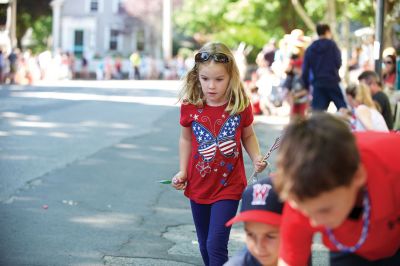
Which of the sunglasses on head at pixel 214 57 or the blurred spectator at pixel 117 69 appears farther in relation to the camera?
the blurred spectator at pixel 117 69

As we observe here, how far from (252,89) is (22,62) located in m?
20.6

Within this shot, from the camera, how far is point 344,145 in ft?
7.70

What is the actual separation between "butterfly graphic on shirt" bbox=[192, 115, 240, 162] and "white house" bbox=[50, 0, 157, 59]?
189ft

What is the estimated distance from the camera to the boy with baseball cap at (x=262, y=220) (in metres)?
3.12

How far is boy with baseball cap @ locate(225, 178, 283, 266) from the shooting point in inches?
123

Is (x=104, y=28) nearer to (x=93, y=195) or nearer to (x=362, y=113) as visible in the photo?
(x=93, y=195)

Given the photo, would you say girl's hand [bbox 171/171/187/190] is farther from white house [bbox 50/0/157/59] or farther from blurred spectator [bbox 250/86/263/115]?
white house [bbox 50/0/157/59]

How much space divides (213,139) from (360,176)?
218 centimetres

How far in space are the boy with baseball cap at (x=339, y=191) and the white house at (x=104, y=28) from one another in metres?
59.6

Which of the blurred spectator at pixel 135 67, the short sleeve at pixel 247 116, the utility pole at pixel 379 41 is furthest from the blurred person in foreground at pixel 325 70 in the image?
the blurred spectator at pixel 135 67

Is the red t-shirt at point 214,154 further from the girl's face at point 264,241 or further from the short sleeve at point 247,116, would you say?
the girl's face at point 264,241

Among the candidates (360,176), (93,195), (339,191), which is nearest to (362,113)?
(93,195)

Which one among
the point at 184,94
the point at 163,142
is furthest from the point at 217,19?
the point at 184,94

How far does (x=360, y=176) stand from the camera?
95.0 inches
